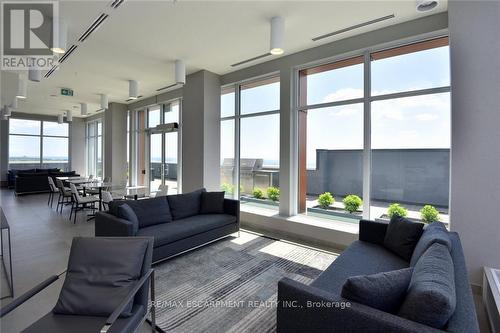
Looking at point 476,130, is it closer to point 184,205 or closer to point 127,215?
point 184,205

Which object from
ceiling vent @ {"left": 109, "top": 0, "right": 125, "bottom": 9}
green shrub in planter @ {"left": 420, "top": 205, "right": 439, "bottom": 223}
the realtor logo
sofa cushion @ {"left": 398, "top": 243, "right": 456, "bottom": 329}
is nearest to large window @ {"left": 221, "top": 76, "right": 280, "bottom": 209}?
green shrub in planter @ {"left": 420, "top": 205, "right": 439, "bottom": 223}

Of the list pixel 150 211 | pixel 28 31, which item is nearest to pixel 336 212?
pixel 150 211

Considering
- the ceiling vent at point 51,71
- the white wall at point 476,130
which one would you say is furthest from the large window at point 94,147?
the white wall at point 476,130

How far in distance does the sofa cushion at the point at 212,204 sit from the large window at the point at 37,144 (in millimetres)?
11866

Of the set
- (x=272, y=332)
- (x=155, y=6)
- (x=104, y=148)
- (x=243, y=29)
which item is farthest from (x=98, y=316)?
(x=104, y=148)

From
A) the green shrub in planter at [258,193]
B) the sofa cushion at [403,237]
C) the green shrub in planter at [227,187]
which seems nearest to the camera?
the sofa cushion at [403,237]

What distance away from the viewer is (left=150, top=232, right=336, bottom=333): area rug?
2.26m

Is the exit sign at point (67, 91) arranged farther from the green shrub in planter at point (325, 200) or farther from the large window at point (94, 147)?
the green shrub in planter at point (325, 200)

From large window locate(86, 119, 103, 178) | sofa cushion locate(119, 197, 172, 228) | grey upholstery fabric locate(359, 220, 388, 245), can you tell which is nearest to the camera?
grey upholstery fabric locate(359, 220, 388, 245)

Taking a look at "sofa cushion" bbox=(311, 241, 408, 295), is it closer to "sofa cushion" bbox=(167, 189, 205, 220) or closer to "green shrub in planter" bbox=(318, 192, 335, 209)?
"green shrub in planter" bbox=(318, 192, 335, 209)

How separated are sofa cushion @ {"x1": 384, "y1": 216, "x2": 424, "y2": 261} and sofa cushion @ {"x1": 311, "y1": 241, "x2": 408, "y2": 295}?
69mm

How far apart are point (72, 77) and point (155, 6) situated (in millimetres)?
4417

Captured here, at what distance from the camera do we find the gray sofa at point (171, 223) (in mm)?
3297

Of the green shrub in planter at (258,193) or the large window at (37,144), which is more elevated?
the large window at (37,144)
